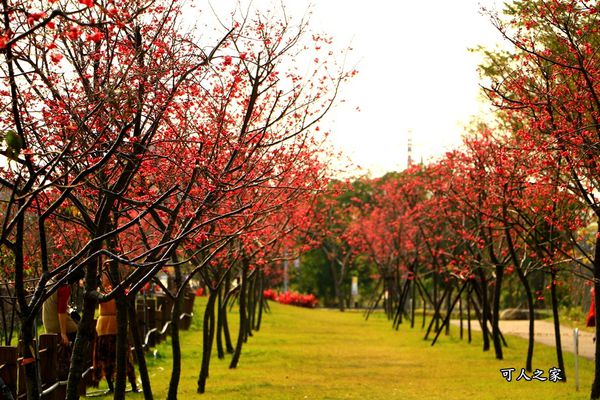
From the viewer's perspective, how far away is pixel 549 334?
29641mm

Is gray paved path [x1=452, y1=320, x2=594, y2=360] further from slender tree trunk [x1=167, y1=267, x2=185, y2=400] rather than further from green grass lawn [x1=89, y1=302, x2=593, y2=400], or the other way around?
slender tree trunk [x1=167, y1=267, x2=185, y2=400]

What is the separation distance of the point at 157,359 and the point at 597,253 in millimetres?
8756

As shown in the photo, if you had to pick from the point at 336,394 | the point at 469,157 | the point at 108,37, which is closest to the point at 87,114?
the point at 108,37

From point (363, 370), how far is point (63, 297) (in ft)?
26.8

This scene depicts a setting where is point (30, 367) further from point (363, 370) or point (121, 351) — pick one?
point (363, 370)

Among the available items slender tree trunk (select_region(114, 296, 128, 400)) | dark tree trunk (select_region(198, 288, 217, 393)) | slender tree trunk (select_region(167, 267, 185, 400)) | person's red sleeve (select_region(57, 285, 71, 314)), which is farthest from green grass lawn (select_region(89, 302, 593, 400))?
slender tree trunk (select_region(114, 296, 128, 400))

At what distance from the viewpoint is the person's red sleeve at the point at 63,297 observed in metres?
11.7

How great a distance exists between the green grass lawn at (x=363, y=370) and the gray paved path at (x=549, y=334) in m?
0.81

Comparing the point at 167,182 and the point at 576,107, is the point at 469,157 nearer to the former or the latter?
the point at 576,107

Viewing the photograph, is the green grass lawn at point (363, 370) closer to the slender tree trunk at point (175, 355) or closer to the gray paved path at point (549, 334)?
the gray paved path at point (549, 334)

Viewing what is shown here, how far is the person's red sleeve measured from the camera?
11.7 meters

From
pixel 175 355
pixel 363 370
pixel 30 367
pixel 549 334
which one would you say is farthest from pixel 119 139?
pixel 549 334

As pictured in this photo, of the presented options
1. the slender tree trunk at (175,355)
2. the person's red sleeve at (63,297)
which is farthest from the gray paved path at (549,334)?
the person's red sleeve at (63,297)

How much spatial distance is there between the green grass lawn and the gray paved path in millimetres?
809
